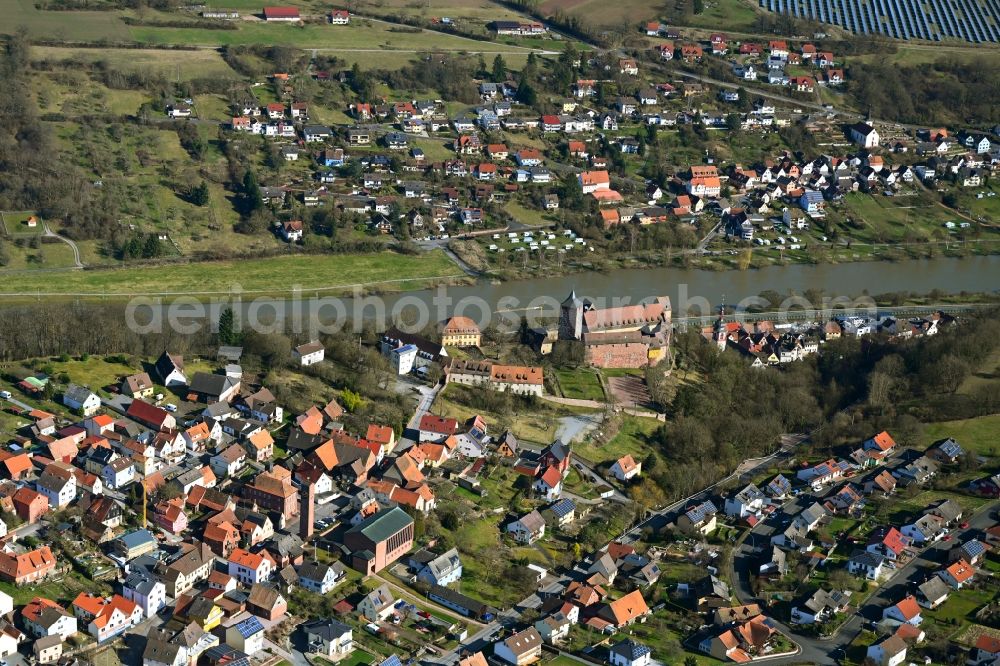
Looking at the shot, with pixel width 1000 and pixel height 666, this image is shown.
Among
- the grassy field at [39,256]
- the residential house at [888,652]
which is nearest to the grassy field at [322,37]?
the grassy field at [39,256]

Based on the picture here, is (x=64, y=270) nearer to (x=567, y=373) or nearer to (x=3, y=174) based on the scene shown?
(x=3, y=174)

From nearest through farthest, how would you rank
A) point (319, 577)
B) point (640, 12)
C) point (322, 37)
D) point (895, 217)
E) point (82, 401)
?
point (319, 577), point (82, 401), point (895, 217), point (322, 37), point (640, 12)

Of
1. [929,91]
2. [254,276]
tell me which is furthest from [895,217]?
[254,276]

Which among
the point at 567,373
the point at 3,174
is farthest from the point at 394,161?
the point at 567,373

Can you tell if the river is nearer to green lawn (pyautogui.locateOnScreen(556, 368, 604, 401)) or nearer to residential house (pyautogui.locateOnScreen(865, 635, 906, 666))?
green lawn (pyautogui.locateOnScreen(556, 368, 604, 401))

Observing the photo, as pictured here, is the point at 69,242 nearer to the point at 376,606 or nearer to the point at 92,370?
the point at 92,370

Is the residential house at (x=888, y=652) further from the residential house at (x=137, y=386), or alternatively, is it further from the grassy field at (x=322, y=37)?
the grassy field at (x=322, y=37)
